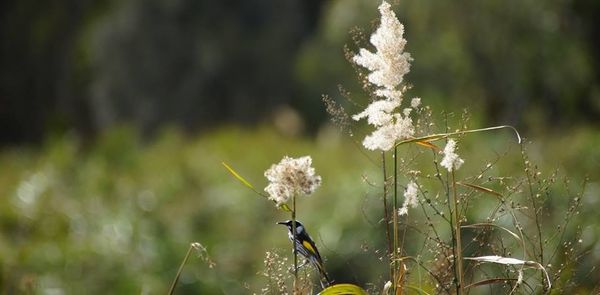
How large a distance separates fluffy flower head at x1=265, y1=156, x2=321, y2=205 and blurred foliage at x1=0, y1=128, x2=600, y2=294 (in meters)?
3.08

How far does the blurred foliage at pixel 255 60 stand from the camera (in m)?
15.2

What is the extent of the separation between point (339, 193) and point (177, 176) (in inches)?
84.6

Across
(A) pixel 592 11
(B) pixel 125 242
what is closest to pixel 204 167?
(B) pixel 125 242

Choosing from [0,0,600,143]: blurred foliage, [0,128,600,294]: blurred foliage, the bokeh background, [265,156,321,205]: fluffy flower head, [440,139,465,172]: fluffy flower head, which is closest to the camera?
[265,156,321,205]: fluffy flower head

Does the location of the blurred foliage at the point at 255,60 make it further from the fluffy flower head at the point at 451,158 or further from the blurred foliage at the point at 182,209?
the fluffy flower head at the point at 451,158

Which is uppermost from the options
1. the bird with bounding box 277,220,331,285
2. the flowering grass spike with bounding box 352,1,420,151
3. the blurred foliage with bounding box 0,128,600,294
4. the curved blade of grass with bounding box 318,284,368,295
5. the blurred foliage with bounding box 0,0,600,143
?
the blurred foliage with bounding box 0,0,600,143

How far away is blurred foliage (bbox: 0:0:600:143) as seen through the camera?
15.2 meters

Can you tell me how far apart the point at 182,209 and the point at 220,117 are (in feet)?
38.9

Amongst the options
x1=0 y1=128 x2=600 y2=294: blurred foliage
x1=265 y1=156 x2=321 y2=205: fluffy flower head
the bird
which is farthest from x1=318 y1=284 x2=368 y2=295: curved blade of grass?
x1=0 y1=128 x2=600 y2=294: blurred foliage

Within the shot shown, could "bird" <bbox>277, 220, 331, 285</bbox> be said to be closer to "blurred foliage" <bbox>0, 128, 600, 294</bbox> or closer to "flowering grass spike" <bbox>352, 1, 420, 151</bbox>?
"flowering grass spike" <bbox>352, 1, 420, 151</bbox>

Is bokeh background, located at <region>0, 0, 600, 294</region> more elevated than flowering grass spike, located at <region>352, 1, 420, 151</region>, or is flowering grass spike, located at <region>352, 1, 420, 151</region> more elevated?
bokeh background, located at <region>0, 0, 600, 294</region>

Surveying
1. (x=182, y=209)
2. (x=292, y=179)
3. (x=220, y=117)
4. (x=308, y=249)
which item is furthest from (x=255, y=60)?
(x=292, y=179)

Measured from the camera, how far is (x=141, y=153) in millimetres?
13180

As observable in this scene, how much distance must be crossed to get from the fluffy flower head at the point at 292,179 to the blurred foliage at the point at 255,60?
26.4 ft
